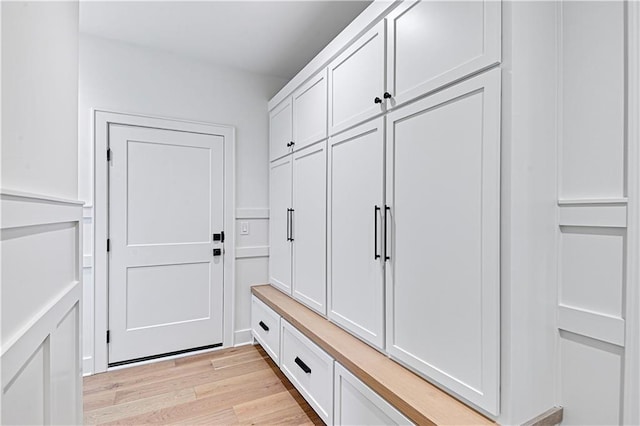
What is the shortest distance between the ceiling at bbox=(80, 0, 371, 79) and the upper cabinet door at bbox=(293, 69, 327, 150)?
1.41 feet

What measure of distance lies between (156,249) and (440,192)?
7.98 ft

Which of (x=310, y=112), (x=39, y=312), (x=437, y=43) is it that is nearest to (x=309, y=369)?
(x=39, y=312)

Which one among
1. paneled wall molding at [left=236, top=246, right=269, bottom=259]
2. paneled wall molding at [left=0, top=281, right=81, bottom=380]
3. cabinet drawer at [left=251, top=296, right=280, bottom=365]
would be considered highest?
paneled wall molding at [left=0, top=281, right=81, bottom=380]

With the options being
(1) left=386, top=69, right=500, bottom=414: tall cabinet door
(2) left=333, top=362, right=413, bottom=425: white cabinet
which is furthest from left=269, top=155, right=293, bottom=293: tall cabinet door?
(1) left=386, top=69, right=500, bottom=414: tall cabinet door

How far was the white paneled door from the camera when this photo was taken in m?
2.65

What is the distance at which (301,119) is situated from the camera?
2459mm

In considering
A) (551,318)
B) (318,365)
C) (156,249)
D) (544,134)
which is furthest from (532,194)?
(156,249)

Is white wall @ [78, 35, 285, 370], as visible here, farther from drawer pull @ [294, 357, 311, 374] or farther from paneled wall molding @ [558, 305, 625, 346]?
paneled wall molding @ [558, 305, 625, 346]

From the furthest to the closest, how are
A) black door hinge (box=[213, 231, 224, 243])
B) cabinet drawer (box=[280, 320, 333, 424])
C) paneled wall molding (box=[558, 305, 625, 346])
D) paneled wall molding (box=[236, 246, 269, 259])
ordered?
paneled wall molding (box=[236, 246, 269, 259]) → black door hinge (box=[213, 231, 224, 243]) → cabinet drawer (box=[280, 320, 333, 424]) → paneled wall molding (box=[558, 305, 625, 346])

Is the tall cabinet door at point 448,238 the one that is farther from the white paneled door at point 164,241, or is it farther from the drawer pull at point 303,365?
the white paneled door at point 164,241

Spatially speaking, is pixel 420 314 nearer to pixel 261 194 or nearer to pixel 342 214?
pixel 342 214

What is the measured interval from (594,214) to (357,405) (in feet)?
4.08

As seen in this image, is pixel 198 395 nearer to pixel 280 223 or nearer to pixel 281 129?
pixel 280 223

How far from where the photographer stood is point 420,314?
135 centimetres
